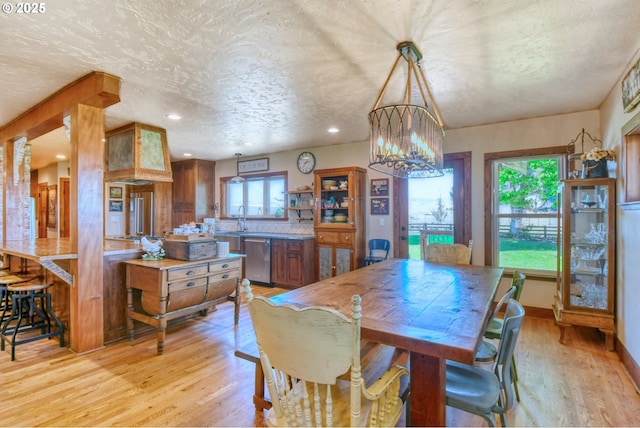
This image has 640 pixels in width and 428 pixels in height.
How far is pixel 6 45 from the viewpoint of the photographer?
2.20 meters

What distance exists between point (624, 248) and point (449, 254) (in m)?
1.44

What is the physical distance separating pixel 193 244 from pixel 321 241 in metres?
2.45

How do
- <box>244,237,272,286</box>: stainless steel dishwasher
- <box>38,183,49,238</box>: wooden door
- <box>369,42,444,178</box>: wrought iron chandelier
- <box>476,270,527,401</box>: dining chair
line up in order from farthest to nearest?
<box>38,183,49,238</box>: wooden door
<box>244,237,272,286</box>: stainless steel dishwasher
<box>369,42,444,178</box>: wrought iron chandelier
<box>476,270,527,401</box>: dining chair

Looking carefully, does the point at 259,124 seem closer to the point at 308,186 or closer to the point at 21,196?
the point at 308,186

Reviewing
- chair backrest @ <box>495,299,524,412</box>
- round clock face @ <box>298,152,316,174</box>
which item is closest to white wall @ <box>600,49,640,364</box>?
chair backrest @ <box>495,299,524,412</box>

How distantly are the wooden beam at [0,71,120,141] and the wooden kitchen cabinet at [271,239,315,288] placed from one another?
10.6 ft

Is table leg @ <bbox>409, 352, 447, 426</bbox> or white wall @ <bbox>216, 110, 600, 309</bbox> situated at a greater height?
white wall @ <bbox>216, 110, 600, 309</bbox>

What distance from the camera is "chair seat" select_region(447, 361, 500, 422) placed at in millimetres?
1473

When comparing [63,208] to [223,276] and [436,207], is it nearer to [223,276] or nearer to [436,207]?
[223,276]

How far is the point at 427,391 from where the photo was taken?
1358mm

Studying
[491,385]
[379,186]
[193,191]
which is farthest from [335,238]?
[491,385]

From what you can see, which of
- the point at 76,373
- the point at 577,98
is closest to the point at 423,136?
the point at 577,98

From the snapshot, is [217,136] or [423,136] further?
[217,136]

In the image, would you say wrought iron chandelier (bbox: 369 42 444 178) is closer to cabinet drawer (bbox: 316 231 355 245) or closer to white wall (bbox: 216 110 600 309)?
white wall (bbox: 216 110 600 309)
